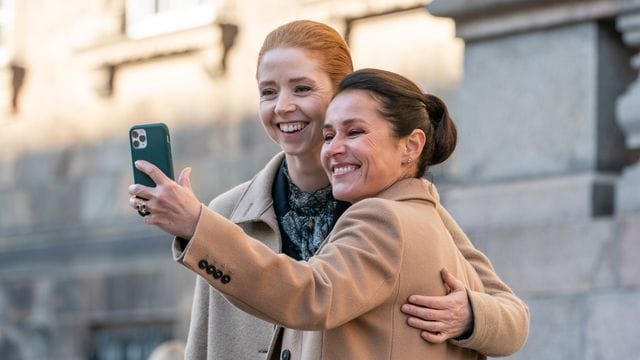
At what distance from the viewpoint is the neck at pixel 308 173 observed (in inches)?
194

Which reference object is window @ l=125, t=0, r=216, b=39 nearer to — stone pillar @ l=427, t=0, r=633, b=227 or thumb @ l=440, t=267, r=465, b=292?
stone pillar @ l=427, t=0, r=633, b=227

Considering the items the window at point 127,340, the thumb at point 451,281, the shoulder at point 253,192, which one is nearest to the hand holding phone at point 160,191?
the thumb at point 451,281

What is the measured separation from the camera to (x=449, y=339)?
13.5 feet

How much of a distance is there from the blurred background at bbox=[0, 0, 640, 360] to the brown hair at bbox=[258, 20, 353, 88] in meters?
2.81

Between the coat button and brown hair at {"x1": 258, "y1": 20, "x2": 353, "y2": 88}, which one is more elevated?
brown hair at {"x1": 258, "y1": 20, "x2": 353, "y2": 88}


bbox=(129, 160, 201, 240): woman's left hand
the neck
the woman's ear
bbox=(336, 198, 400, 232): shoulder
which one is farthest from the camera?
the neck

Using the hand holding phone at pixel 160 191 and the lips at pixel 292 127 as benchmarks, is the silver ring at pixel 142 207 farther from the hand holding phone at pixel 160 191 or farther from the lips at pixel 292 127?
the lips at pixel 292 127

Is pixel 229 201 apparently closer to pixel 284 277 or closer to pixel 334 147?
pixel 334 147

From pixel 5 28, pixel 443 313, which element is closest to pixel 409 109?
pixel 443 313

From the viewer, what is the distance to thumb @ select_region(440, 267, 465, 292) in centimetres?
404

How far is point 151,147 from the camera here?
381cm

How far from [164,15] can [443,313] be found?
30.4 feet

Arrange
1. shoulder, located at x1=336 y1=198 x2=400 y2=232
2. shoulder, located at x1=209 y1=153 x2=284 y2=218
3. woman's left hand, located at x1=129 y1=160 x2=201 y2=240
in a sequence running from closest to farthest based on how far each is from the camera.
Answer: woman's left hand, located at x1=129 y1=160 x2=201 y2=240, shoulder, located at x1=336 y1=198 x2=400 y2=232, shoulder, located at x1=209 y1=153 x2=284 y2=218

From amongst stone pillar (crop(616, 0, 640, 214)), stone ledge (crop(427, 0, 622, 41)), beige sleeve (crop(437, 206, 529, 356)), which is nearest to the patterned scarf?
beige sleeve (crop(437, 206, 529, 356))
